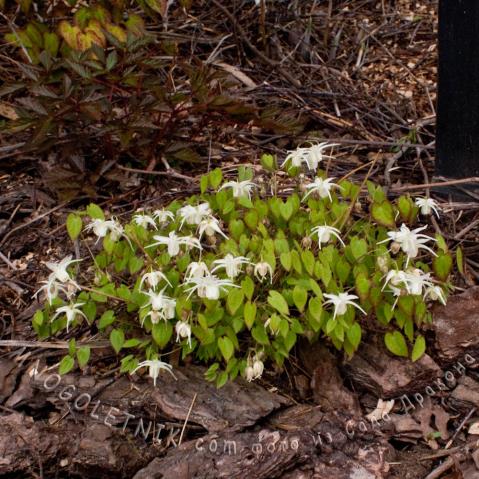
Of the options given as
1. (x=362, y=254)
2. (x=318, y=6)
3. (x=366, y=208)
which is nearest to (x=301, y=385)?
(x=362, y=254)

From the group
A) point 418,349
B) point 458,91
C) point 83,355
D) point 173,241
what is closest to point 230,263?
point 173,241

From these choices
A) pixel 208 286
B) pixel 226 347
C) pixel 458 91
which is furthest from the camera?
pixel 458 91

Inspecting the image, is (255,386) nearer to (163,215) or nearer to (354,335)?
(354,335)

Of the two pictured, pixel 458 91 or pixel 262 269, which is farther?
pixel 458 91

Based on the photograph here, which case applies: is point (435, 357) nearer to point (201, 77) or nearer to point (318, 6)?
point (201, 77)

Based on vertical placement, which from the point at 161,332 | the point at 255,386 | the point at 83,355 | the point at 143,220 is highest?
the point at 143,220

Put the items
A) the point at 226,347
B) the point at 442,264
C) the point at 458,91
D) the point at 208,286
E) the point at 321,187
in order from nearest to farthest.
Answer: the point at 208,286, the point at 226,347, the point at 442,264, the point at 321,187, the point at 458,91

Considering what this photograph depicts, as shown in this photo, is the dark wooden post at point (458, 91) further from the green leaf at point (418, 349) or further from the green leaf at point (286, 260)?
the green leaf at point (286, 260)
